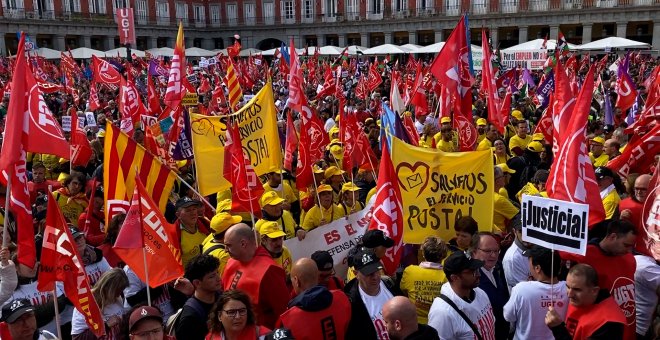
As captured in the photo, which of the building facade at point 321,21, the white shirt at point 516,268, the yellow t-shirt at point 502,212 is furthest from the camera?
the building facade at point 321,21

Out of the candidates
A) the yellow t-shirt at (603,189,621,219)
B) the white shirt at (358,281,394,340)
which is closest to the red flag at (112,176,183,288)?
the white shirt at (358,281,394,340)

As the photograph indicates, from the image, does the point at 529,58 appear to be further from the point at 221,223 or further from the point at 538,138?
the point at 221,223

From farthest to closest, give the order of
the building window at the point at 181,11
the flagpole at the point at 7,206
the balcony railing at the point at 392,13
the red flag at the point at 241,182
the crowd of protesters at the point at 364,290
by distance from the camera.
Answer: the building window at the point at 181,11
the balcony railing at the point at 392,13
the red flag at the point at 241,182
the flagpole at the point at 7,206
the crowd of protesters at the point at 364,290

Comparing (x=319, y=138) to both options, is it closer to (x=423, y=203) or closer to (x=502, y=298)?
(x=423, y=203)

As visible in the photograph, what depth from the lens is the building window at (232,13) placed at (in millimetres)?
61406

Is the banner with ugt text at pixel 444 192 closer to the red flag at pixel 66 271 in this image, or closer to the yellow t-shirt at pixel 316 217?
the yellow t-shirt at pixel 316 217

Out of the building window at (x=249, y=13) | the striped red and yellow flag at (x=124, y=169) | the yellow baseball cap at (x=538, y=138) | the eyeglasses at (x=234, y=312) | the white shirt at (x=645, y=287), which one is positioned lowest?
the white shirt at (x=645, y=287)

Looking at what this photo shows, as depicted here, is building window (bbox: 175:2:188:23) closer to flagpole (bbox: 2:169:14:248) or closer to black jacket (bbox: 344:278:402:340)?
flagpole (bbox: 2:169:14:248)

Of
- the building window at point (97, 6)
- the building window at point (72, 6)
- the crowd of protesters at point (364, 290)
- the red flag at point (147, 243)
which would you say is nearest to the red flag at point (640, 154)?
the crowd of protesters at point (364, 290)

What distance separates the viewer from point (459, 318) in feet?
12.8

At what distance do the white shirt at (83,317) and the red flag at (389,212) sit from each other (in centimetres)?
220

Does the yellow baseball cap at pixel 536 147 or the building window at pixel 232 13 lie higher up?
the building window at pixel 232 13

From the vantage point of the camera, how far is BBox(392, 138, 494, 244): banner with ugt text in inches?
225

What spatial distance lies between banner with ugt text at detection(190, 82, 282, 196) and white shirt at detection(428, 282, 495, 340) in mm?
3447
